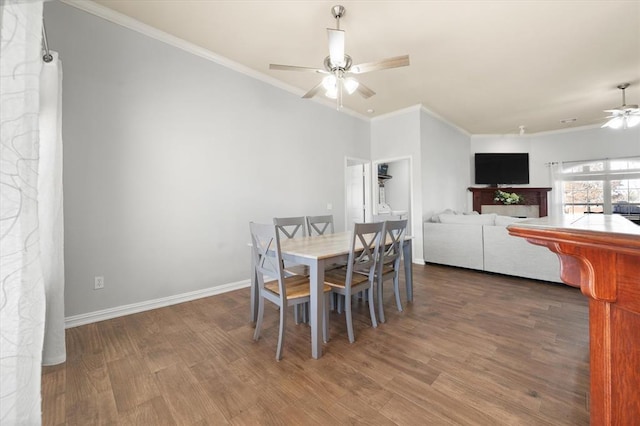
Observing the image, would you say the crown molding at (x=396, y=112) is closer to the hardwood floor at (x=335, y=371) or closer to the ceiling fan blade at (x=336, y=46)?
the ceiling fan blade at (x=336, y=46)

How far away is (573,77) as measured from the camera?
3.74 m

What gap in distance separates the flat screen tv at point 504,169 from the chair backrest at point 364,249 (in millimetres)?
5873

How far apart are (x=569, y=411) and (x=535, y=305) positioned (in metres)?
1.65

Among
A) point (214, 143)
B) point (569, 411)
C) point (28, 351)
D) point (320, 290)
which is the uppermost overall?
point (214, 143)

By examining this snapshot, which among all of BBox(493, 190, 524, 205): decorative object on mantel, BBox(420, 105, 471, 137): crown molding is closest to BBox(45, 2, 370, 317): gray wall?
BBox(420, 105, 471, 137): crown molding

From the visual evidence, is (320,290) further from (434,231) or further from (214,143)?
(434,231)

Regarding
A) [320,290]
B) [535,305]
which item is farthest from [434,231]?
[320,290]

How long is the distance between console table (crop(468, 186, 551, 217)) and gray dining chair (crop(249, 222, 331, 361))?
19.9 feet

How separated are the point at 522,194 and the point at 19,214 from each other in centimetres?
837

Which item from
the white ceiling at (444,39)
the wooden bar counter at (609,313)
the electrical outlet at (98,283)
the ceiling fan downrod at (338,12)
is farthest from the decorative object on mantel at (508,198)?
the electrical outlet at (98,283)

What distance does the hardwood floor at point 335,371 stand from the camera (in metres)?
1.37

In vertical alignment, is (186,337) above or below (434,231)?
below

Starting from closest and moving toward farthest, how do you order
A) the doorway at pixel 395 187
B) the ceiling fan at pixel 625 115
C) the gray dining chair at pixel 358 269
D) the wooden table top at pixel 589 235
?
the wooden table top at pixel 589 235, the gray dining chair at pixel 358 269, the ceiling fan at pixel 625 115, the doorway at pixel 395 187

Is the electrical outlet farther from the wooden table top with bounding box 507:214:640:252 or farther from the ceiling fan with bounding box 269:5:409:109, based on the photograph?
the wooden table top with bounding box 507:214:640:252
